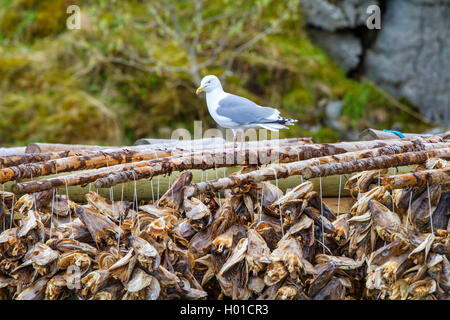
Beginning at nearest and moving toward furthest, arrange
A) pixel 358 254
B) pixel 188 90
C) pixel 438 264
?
pixel 438 264, pixel 358 254, pixel 188 90

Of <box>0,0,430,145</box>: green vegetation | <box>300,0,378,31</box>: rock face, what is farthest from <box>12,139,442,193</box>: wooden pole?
<box>300,0,378,31</box>: rock face

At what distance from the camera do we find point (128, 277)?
6.53 feet

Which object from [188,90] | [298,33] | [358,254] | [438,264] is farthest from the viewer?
[298,33]

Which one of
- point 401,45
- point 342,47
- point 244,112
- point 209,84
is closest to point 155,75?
point 342,47

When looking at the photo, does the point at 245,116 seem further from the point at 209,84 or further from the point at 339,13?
the point at 339,13

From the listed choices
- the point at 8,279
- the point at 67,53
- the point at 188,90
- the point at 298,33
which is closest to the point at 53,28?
the point at 67,53

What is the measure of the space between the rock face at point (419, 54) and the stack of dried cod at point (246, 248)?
6.77 meters

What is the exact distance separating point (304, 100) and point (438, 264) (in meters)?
6.55

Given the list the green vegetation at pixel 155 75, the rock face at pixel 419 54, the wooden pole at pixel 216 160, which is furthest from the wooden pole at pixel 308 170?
the rock face at pixel 419 54

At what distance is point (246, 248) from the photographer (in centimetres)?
204

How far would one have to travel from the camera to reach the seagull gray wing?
10.3 feet

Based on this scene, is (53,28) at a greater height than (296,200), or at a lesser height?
greater

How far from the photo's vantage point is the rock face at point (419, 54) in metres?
8.36

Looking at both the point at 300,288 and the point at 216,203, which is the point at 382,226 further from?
the point at 216,203
